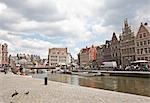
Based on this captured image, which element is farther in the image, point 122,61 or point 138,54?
point 122,61

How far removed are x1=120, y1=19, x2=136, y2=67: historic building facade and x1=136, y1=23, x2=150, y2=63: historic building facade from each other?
10.1ft

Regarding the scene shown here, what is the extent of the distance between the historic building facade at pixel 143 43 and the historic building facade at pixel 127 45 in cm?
307

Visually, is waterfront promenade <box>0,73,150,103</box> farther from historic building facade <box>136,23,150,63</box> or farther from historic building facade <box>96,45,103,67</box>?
historic building facade <box>96,45,103,67</box>

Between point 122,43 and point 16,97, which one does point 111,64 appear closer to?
point 122,43

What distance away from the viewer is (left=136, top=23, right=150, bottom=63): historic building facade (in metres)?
79.4

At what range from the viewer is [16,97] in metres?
15.7

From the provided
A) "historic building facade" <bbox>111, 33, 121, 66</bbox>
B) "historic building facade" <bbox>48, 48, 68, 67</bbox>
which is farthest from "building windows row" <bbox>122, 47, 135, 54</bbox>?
"historic building facade" <bbox>48, 48, 68, 67</bbox>

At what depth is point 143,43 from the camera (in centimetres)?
8162

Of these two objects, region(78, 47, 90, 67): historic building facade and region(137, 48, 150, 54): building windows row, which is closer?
region(137, 48, 150, 54): building windows row

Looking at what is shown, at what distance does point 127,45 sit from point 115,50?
453 inches

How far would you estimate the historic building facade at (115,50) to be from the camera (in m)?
98.8

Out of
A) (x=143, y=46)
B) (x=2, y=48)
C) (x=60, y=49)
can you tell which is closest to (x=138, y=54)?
(x=143, y=46)

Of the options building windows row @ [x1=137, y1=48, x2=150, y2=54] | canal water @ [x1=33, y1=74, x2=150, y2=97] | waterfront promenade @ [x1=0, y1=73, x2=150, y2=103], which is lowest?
canal water @ [x1=33, y1=74, x2=150, y2=97]

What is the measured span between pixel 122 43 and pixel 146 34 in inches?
602
